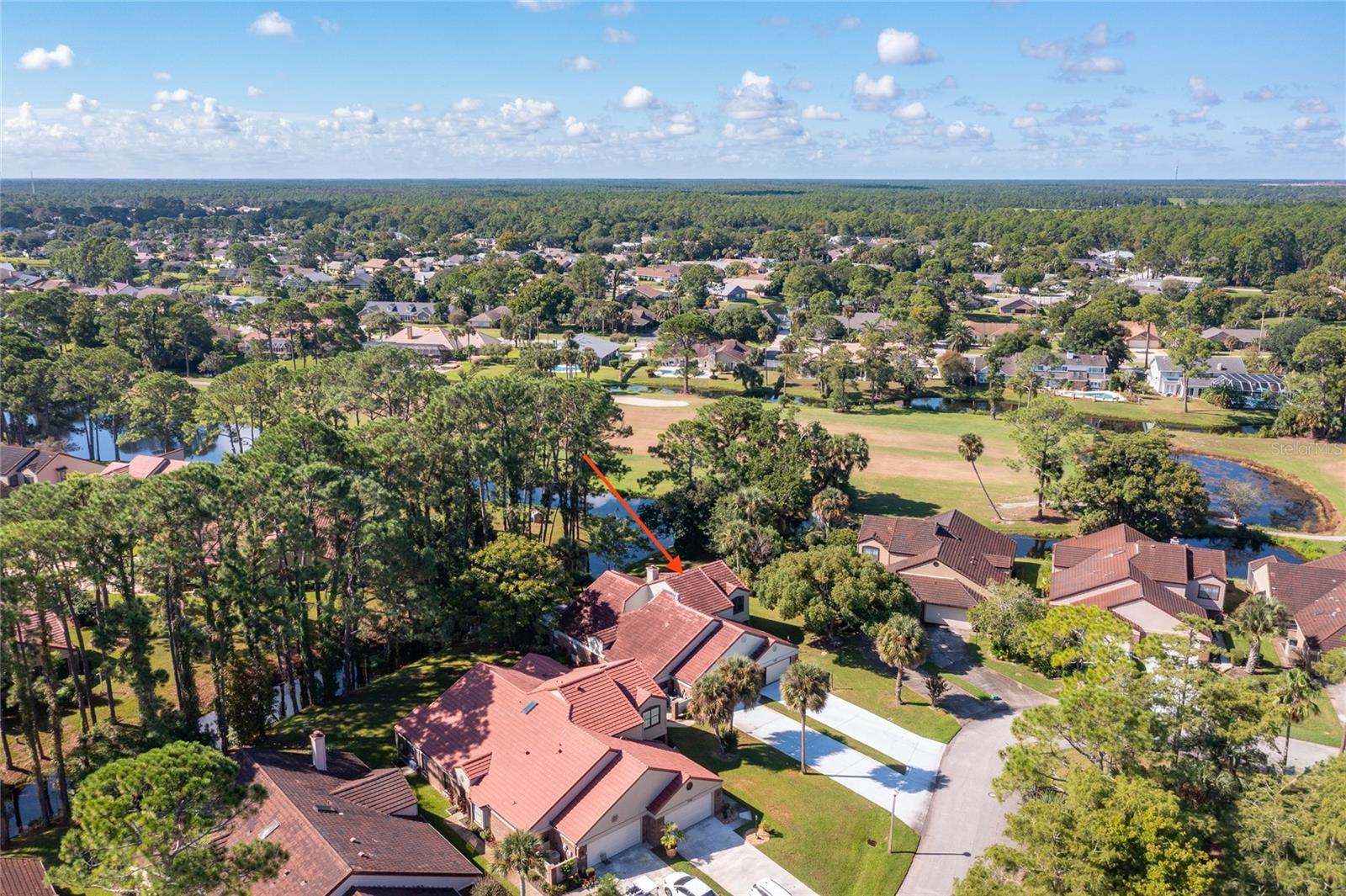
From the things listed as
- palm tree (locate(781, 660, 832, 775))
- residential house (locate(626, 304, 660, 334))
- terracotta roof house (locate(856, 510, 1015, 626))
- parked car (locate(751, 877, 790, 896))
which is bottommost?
parked car (locate(751, 877, 790, 896))

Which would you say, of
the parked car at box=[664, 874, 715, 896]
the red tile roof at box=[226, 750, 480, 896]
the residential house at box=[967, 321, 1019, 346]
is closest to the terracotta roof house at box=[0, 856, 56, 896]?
the red tile roof at box=[226, 750, 480, 896]

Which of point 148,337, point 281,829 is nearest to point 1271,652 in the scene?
point 281,829

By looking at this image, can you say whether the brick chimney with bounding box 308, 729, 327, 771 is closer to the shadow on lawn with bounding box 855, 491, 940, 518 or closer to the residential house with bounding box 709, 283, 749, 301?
the shadow on lawn with bounding box 855, 491, 940, 518

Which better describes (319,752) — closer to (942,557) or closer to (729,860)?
(729,860)

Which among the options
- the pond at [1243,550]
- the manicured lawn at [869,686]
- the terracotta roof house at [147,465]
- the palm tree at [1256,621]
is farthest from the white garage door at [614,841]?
the terracotta roof house at [147,465]

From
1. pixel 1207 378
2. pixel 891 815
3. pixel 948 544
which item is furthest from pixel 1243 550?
pixel 1207 378

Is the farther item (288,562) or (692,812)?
(288,562)
